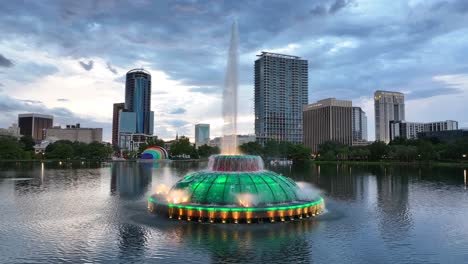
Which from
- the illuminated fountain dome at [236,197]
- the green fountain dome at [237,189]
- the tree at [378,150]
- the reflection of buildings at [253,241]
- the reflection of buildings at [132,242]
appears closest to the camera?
the reflection of buildings at [253,241]

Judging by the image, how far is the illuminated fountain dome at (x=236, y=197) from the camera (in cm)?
2980

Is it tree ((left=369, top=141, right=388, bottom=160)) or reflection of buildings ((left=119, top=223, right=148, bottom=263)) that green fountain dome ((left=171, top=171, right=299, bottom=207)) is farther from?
tree ((left=369, top=141, right=388, bottom=160))

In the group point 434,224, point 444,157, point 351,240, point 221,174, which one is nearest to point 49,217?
point 221,174

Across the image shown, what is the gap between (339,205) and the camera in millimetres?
40062

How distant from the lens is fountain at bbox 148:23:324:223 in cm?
2980

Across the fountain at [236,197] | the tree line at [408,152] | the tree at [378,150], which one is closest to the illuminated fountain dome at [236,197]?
the fountain at [236,197]

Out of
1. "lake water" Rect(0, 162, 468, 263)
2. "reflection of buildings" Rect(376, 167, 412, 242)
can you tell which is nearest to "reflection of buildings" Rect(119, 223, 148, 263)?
"lake water" Rect(0, 162, 468, 263)

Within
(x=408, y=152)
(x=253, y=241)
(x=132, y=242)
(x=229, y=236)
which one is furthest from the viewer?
(x=408, y=152)

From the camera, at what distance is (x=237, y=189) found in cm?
3262

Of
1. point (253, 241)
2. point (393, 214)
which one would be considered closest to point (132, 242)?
point (253, 241)

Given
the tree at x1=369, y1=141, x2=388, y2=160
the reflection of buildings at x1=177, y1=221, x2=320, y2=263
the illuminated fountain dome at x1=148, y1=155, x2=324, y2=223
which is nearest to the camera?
the reflection of buildings at x1=177, y1=221, x2=320, y2=263

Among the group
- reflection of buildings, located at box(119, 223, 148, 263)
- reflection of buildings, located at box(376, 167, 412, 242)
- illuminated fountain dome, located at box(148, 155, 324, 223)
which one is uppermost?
illuminated fountain dome, located at box(148, 155, 324, 223)

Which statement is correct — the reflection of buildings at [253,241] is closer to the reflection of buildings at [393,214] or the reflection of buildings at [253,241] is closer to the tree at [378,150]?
the reflection of buildings at [393,214]

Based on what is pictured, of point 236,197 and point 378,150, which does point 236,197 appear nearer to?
point 236,197
